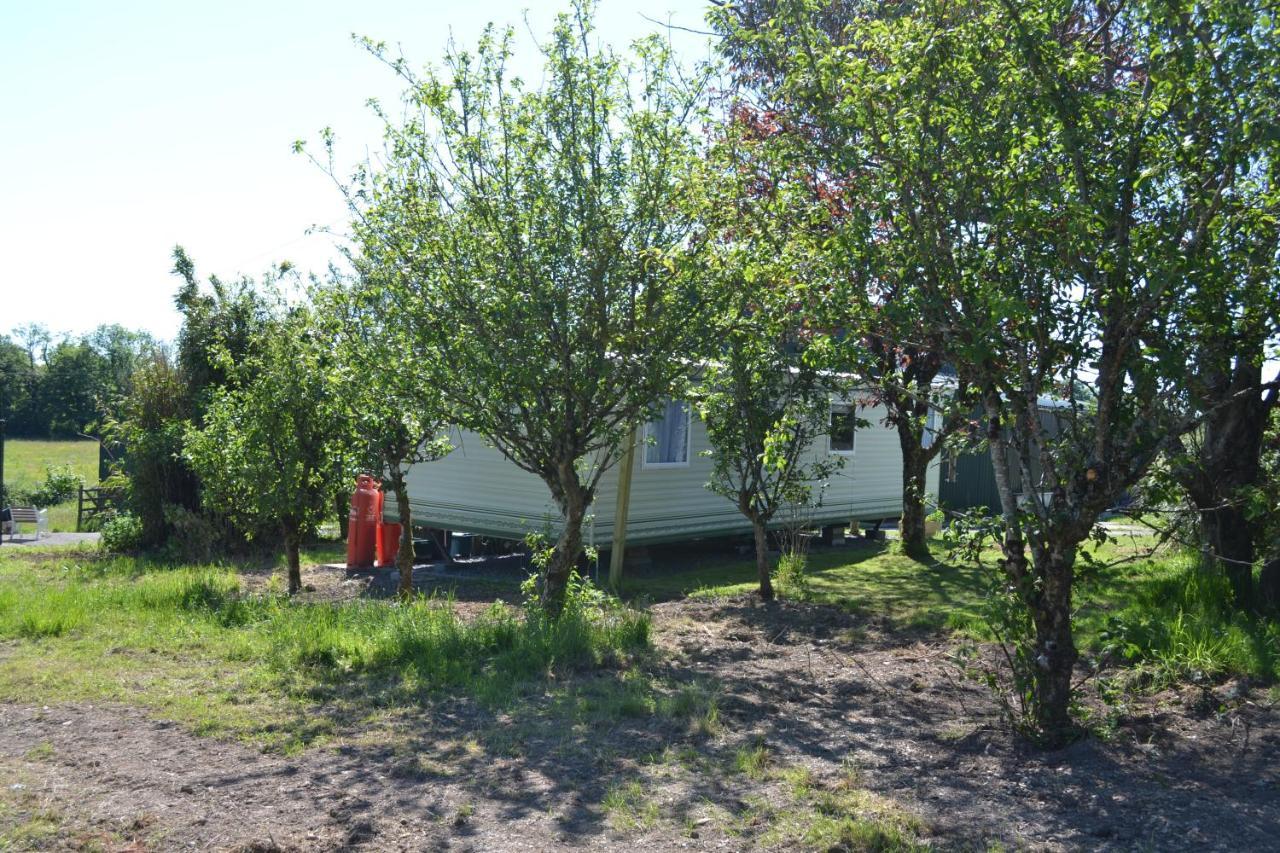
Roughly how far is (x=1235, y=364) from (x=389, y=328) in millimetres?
5868

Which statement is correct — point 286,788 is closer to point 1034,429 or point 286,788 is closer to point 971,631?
point 1034,429

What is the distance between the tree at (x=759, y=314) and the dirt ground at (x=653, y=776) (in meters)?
1.56

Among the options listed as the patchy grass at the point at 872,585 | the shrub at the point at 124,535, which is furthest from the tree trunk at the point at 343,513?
the patchy grass at the point at 872,585

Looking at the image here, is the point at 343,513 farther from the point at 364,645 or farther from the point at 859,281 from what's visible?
the point at 859,281

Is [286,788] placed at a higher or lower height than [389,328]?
lower

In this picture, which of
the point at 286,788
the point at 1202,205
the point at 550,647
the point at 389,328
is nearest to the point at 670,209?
the point at 389,328

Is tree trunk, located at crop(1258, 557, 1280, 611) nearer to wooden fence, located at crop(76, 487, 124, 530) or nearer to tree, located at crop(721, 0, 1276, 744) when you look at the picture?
tree, located at crop(721, 0, 1276, 744)

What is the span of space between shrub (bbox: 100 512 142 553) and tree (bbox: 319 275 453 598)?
281 inches

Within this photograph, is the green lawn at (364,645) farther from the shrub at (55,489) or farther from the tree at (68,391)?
the tree at (68,391)

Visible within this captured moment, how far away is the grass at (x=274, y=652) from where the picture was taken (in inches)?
250

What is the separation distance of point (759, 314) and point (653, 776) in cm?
343

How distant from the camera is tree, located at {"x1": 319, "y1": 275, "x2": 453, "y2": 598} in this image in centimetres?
790

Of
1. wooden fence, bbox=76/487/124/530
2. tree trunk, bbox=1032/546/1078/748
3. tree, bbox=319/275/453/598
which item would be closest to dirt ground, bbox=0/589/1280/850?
tree trunk, bbox=1032/546/1078/748

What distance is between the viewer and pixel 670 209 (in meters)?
7.64
